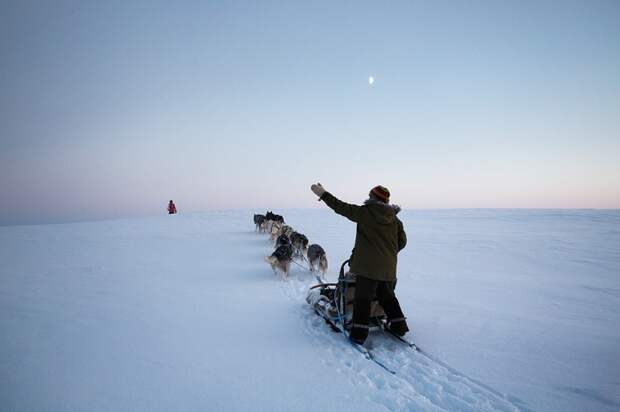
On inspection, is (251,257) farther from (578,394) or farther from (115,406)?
(578,394)

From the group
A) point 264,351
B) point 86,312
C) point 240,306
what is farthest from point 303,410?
point 86,312

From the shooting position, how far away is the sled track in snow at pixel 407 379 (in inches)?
103

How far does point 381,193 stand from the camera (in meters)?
3.64

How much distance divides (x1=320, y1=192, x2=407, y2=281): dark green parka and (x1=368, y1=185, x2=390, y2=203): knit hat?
0.09 m

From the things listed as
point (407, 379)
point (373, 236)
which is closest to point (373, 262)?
point (373, 236)

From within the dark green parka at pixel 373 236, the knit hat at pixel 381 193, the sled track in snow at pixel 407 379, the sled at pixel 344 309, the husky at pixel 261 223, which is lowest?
the sled track in snow at pixel 407 379

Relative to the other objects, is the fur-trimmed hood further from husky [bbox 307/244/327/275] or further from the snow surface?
husky [bbox 307/244/327/275]

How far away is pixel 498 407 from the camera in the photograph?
2.59 metres

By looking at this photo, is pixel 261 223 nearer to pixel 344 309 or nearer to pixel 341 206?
pixel 344 309

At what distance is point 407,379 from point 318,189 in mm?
2240

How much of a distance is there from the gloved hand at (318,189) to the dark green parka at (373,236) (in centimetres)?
5

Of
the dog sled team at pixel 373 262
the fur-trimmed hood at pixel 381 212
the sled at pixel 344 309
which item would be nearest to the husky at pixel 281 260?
the sled at pixel 344 309

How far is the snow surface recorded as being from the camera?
2.67 metres

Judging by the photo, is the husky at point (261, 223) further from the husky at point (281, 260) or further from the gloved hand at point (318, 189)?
the gloved hand at point (318, 189)
